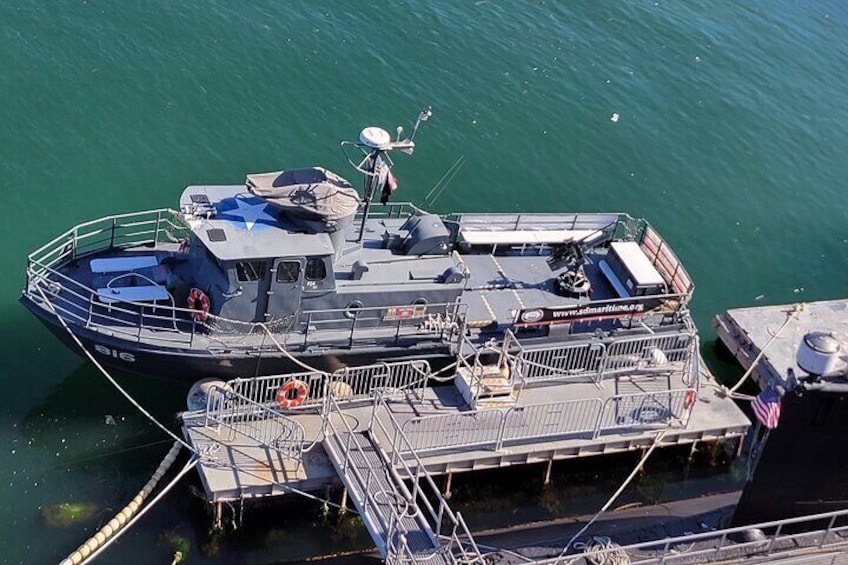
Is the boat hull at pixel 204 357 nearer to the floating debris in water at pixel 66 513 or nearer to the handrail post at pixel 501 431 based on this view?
the handrail post at pixel 501 431

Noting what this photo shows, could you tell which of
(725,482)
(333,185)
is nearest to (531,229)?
(333,185)

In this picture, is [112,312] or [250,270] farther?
[112,312]

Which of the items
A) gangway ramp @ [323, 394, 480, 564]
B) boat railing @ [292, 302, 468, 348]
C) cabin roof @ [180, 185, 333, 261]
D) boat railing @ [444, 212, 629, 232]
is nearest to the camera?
gangway ramp @ [323, 394, 480, 564]

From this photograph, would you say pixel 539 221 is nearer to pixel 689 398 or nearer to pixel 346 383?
pixel 689 398

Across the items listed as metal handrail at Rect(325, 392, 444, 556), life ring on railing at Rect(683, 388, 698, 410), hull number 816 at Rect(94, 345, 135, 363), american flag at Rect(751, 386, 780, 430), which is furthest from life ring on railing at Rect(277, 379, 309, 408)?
american flag at Rect(751, 386, 780, 430)

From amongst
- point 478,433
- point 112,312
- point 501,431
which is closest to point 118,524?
point 112,312

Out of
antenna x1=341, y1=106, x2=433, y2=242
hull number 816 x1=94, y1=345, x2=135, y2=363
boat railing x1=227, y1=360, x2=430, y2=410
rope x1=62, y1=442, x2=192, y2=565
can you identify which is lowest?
rope x1=62, y1=442, x2=192, y2=565

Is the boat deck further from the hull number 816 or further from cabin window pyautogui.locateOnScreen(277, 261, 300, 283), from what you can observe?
cabin window pyautogui.locateOnScreen(277, 261, 300, 283)
